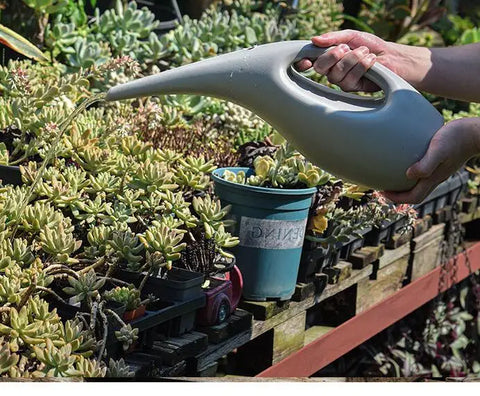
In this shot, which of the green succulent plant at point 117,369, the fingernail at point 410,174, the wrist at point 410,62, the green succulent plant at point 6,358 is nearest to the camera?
the green succulent plant at point 6,358

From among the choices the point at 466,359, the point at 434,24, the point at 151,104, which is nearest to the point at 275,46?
the point at 151,104

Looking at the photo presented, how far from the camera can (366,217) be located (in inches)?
89.7

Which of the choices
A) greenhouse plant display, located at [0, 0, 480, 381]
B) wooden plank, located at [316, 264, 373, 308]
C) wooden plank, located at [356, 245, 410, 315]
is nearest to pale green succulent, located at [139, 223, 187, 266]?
greenhouse plant display, located at [0, 0, 480, 381]

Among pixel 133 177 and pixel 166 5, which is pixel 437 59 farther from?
pixel 166 5

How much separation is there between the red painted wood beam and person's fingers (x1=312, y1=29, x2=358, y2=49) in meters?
0.77

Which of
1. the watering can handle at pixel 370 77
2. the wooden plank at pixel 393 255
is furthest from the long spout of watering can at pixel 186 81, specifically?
the wooden plank at pixel 393 255

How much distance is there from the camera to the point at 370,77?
1.67m

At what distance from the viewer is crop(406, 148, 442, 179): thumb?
1.57m

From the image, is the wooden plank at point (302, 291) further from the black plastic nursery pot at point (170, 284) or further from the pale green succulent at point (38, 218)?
the pale green succulent at point (38, 218)

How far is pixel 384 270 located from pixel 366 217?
569mm

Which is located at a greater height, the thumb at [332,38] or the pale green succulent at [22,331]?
the thumb at [332,38]

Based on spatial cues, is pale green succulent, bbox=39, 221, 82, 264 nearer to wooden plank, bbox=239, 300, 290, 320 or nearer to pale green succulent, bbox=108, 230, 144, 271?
pale green succulent, bbox=108, 230, 144, 271

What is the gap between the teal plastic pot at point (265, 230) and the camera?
6.56ft

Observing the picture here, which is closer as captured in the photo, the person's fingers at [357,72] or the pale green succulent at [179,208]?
the person's fingers at [357,72]
